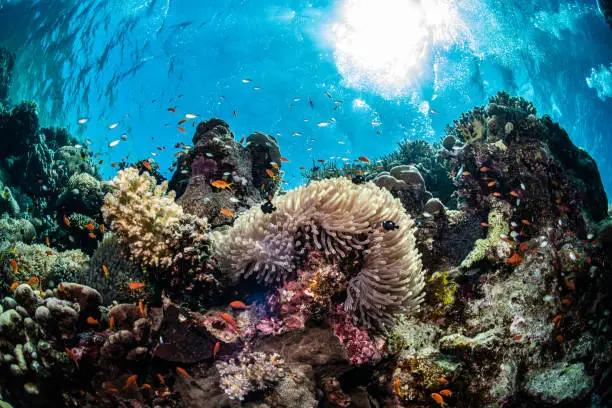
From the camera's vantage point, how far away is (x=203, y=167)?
6496mm

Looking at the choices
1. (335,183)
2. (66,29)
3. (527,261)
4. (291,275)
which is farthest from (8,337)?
(66,29)

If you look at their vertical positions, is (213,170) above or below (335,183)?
above

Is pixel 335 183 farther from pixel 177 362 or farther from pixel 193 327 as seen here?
pixel 177 362

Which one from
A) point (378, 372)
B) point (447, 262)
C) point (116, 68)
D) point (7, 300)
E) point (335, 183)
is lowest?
point (378, 372)

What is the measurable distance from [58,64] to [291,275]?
39852 millimetres

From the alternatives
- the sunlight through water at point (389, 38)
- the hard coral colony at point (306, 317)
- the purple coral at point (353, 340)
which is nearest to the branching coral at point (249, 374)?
the hard coral colony at point (306, 317)

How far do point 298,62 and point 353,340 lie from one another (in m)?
42.4

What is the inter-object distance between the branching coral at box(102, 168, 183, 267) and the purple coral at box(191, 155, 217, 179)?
2.24 metres

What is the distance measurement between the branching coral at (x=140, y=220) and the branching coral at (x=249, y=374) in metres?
1.61

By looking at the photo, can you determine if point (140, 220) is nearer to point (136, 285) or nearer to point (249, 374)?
point (136, 285)

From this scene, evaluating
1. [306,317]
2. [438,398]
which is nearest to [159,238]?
[306,317]

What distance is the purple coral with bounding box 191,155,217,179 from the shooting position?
6.44 metres

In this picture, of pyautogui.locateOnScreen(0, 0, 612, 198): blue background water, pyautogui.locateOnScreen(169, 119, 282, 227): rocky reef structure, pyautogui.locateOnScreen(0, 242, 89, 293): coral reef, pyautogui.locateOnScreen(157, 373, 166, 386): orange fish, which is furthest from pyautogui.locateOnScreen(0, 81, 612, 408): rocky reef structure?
pyautogui.locateOnScreen(0, 0, 612, 198): blue background water

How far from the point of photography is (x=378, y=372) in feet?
11.7
